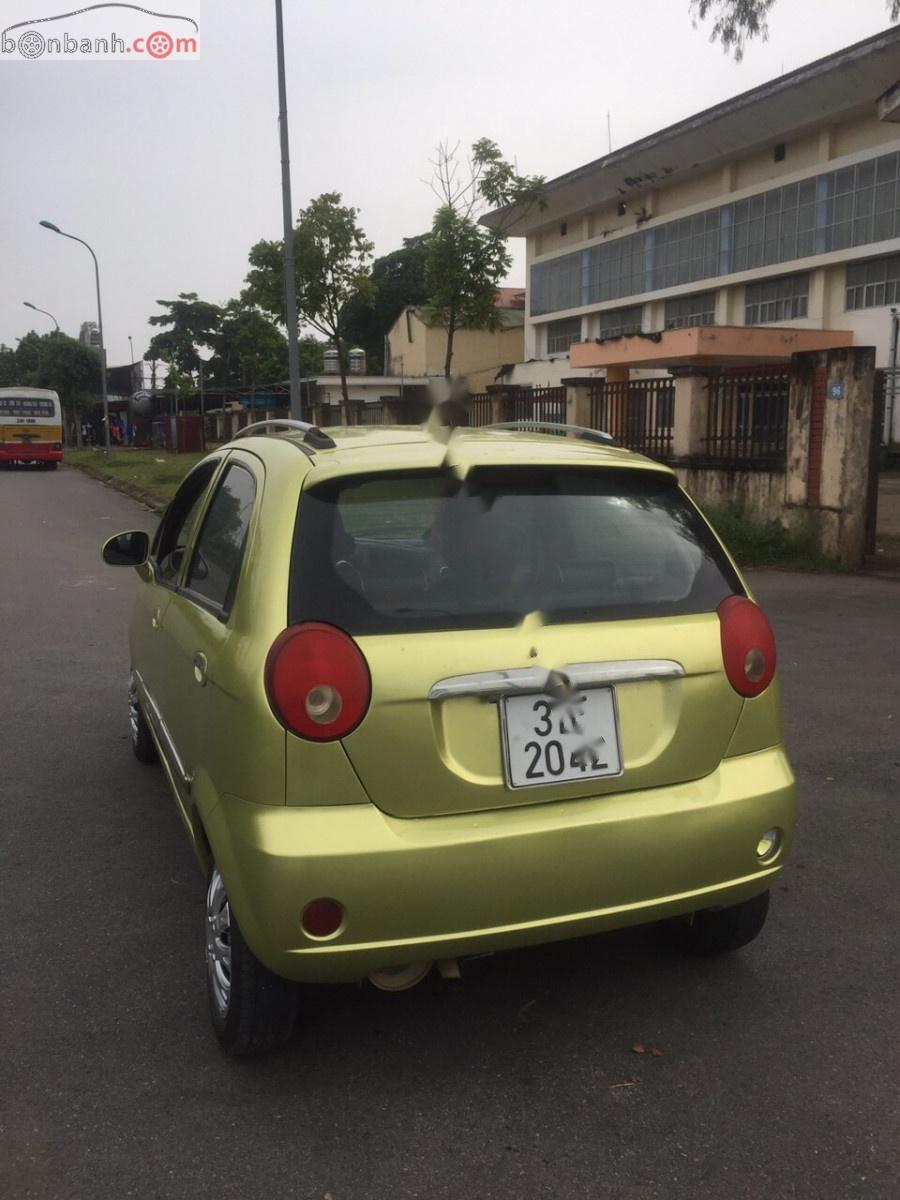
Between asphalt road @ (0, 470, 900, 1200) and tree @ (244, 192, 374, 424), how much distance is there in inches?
887

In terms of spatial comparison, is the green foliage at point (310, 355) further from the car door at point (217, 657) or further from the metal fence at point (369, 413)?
the car door at point (217, 657)

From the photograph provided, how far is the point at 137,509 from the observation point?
21562mm

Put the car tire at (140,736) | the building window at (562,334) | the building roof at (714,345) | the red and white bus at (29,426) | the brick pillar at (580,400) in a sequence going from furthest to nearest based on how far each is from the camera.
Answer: the building window at (562,334), the red and white bus at (29,426), the building roof at (714,345), the brick pillar at (580,400), the car tire at (140,736)

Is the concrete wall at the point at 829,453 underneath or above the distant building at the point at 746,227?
underneath

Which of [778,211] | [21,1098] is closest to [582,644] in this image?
[21,1098]

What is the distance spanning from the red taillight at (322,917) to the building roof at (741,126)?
2249 centimetres

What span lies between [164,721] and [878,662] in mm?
5182

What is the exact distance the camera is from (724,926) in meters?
3.22

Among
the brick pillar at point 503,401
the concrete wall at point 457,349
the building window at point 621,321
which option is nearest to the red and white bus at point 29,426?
the building window at point 621,321

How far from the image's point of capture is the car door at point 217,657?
2.61 metres

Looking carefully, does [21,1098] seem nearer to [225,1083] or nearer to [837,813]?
[225,1083]

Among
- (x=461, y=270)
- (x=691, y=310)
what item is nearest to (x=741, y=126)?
(x=691, y=310)

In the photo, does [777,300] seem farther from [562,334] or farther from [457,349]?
[457,349]

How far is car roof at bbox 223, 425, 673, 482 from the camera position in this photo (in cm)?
285
